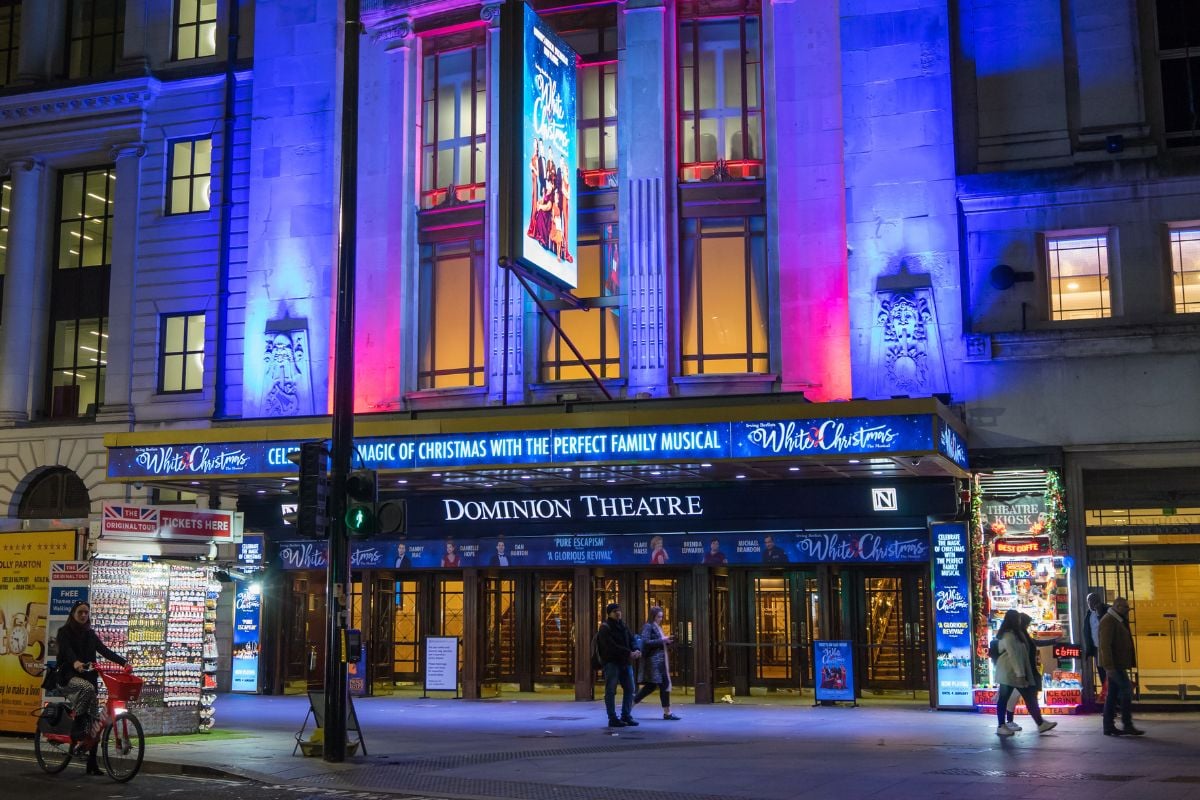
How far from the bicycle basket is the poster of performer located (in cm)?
983

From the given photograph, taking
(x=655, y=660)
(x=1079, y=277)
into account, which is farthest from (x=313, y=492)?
(x=1079, y=277)

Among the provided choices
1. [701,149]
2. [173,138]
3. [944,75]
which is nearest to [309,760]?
[701,149]

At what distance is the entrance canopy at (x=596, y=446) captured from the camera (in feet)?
64.8

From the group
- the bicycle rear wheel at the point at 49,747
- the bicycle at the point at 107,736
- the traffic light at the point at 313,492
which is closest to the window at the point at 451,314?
the traffic light at the point at 313,492

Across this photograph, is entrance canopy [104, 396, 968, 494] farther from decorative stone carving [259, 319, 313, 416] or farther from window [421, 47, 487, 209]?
window [421, 47, 487, 209]

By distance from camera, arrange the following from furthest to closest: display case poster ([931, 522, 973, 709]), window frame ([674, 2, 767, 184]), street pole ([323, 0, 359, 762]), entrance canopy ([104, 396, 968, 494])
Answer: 1. window frame ([674, 2, 767, 184])
2. display case poster ([931, 522, 973, 709])
3. entrance canopy ([104, 396, 968, 494])
4. street pole ([323, 0, 359, 762])

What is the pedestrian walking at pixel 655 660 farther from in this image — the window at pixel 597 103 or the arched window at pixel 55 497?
the arched window at pixel 55 497

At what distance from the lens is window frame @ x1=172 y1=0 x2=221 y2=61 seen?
97.8ft

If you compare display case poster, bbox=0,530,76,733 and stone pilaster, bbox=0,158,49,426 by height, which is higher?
stone pilaster, bbox=0,158,49,426

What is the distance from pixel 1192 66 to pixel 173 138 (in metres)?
21.2

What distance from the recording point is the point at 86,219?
30.5 meters

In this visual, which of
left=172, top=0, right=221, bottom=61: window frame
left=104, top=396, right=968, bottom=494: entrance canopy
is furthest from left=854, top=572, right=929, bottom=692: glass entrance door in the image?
left=172, top=0, right=221, bottom=61: window frame

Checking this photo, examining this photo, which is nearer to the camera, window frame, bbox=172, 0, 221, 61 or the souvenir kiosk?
the souvenir kiosk

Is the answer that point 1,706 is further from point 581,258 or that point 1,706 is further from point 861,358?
point 861,358
